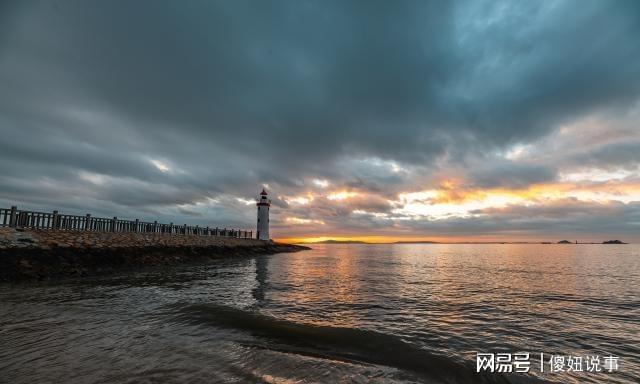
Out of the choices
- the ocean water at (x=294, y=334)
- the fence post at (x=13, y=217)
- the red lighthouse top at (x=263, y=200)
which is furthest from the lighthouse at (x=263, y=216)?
the ocean water at (x=294, y=334)

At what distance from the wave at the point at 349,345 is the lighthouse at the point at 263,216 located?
189ft

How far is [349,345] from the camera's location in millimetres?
8352

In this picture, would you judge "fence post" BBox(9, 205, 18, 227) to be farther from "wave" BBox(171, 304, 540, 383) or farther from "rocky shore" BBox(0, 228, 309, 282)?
"wave" BBox(171, 304, 540, 383)

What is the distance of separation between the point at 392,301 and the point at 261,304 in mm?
6274

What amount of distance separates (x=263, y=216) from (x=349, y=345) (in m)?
63.9

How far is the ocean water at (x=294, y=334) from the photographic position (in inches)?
251

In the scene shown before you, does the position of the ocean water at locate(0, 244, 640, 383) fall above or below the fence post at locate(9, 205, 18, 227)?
below

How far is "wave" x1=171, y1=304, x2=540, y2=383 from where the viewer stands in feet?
22.2

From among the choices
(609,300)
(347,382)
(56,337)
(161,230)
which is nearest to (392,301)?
(347,382)

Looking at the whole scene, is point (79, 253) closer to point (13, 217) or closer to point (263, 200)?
point (13, 217)

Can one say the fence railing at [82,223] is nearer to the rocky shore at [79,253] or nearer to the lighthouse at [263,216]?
the rocky shore at [79,253]

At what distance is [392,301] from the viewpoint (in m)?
14.6

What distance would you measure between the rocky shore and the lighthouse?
30.4 meters

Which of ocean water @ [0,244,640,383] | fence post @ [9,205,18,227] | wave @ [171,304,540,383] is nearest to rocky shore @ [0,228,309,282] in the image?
fence post @ [9,205,18,227]
